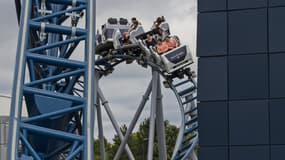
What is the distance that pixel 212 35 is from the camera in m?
23.3

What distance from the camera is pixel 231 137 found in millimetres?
22750

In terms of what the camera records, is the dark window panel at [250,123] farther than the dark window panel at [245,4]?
No

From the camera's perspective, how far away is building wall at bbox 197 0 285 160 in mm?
22594

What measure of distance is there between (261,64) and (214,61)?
119cm

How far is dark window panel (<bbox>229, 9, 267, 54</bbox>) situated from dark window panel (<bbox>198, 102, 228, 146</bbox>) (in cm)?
149

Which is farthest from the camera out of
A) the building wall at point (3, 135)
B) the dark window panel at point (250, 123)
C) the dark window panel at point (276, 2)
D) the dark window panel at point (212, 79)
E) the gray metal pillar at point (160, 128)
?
the building wall at point (3, 135)

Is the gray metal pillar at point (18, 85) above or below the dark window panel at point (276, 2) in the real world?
below

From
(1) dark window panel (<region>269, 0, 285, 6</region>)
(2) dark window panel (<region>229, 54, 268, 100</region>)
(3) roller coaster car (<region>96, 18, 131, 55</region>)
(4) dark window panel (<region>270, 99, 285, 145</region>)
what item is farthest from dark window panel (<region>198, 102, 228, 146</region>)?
(3) roller coaster car (<region>96, 18, 131, 55</region>)

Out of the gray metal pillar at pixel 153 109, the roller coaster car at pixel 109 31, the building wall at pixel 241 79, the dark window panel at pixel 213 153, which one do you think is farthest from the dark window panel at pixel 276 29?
the roller coaster car at pixel 109 31

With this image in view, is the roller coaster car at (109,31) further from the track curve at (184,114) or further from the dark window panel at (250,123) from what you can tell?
the dark window panel at (250,123)

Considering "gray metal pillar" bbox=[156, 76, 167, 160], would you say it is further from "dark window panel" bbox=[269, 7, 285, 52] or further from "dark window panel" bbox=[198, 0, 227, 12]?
"dark window panel" bbox=[269, 7, 285, 52]

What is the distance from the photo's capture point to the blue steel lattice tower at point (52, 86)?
25.1 meters

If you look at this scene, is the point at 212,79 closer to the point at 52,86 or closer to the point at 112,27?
the point at 52,86

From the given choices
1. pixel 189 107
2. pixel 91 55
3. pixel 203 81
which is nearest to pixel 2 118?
pixel 189 107
